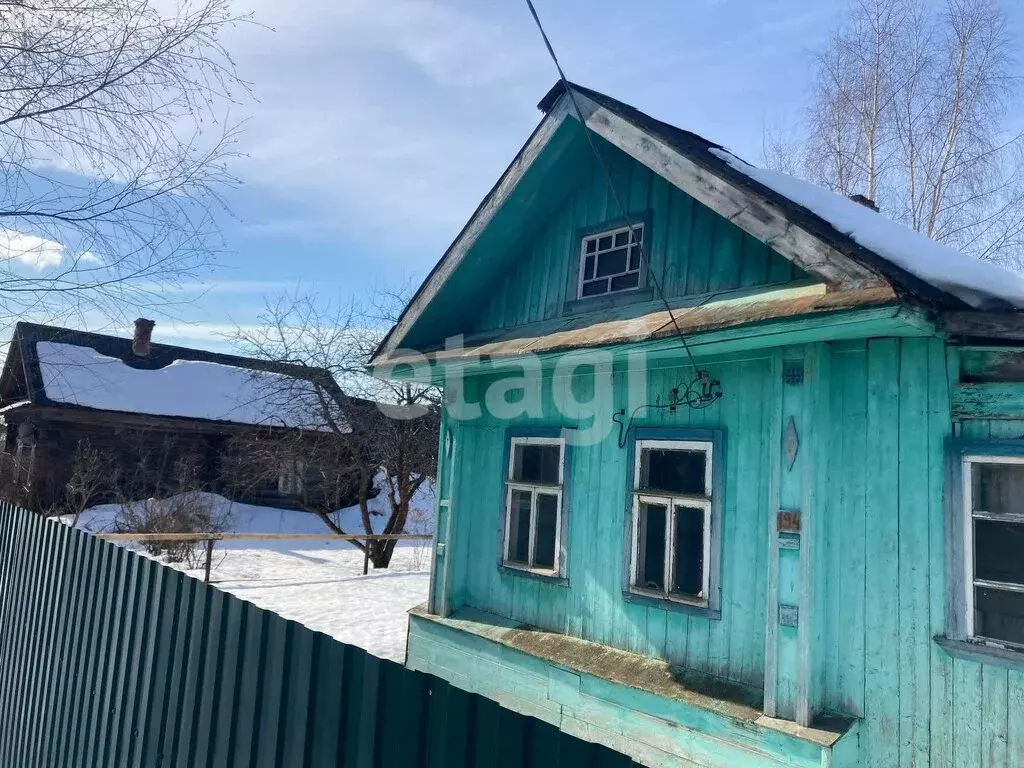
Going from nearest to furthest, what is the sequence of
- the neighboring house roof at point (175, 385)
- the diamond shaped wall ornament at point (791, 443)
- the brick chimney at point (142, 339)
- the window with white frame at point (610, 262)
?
the diamond shaped wall ornament at point (791, 443)
the window with white frame at point (610, 262)
the neighboring house roof at point (175, 385)
the brick chimney at point (142, 339)

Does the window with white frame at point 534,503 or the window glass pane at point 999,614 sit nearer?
the window glass pane at point 999,614

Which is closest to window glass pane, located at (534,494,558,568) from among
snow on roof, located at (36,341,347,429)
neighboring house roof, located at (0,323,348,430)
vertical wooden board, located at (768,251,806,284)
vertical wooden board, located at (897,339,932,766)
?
vertical wooden board, located at (768,251,806,284)

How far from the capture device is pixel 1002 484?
372cm

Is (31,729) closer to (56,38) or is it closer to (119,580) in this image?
(119,580)

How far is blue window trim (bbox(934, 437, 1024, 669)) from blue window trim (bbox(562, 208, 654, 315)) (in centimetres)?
235

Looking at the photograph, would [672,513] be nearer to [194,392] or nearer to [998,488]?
[998,488]

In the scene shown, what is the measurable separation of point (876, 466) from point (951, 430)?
0.43 metres

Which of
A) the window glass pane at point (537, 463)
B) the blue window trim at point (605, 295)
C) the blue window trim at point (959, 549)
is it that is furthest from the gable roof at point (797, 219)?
the window glass pane at point (537, 463)

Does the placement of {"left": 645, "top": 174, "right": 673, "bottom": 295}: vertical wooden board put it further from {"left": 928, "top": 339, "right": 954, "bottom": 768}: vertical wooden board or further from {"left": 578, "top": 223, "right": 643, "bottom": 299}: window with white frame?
{"left": 928, "top": 339, "right": 954, "bottom": 768}: vertical wooden board

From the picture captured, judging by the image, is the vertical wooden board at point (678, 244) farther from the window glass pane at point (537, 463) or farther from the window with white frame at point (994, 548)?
the window with white frame at point (994, 548)

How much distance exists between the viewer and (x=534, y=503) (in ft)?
19.6

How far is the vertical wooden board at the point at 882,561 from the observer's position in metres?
3.87

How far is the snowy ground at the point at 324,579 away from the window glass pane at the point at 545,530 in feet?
5.61

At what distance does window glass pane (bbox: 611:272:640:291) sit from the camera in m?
5.61
